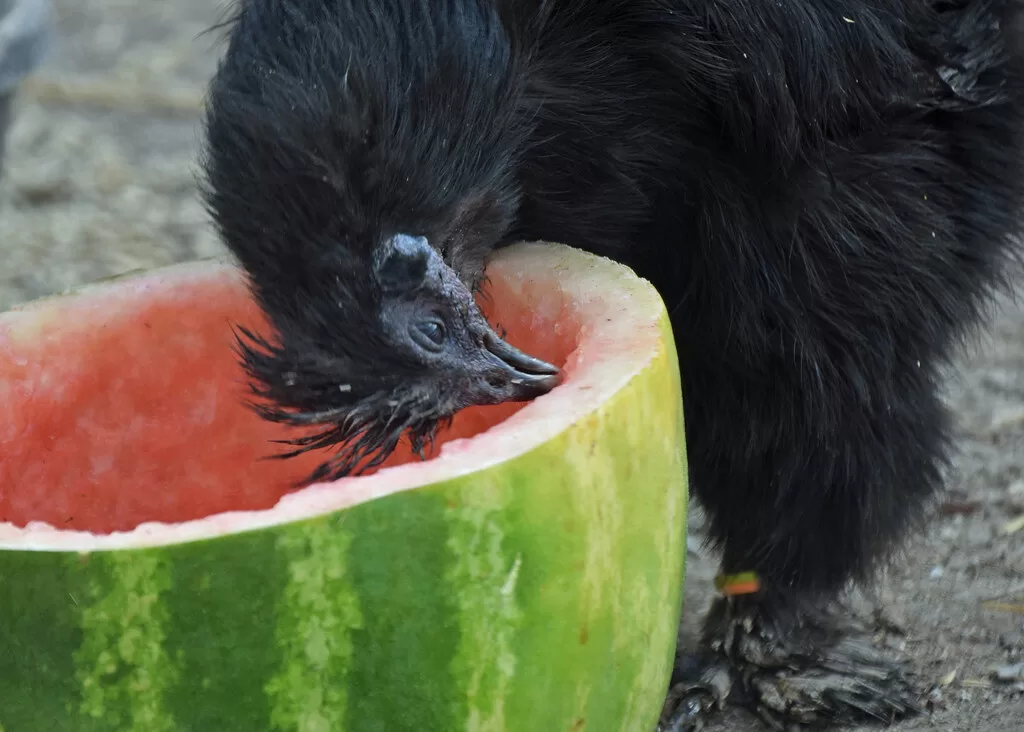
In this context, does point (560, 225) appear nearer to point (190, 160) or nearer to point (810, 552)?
point (810, 552)

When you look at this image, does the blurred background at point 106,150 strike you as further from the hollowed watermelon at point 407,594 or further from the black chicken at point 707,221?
the hollowed watermelon at point 407,594

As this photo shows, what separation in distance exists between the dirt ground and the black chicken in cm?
15

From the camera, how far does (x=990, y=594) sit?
7.66 feet

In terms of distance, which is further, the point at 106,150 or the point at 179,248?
the point at 106,150

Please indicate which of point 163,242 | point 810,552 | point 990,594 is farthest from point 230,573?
point 163,242

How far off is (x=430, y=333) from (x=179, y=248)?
8.11ft

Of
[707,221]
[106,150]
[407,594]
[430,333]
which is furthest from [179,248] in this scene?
[407,594]

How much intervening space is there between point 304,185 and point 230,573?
47cm

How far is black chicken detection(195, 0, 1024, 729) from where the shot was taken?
1.52m

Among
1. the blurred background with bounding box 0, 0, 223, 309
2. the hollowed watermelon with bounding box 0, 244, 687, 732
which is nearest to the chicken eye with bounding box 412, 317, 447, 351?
the hollowed watermelon with bounding box 0, 244, 687, 732

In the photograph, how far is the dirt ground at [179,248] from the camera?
2184 millimetres

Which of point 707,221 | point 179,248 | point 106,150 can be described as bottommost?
point 106,150

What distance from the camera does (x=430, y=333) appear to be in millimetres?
1548

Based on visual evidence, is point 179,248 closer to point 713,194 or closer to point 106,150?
point 106,150
